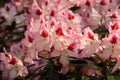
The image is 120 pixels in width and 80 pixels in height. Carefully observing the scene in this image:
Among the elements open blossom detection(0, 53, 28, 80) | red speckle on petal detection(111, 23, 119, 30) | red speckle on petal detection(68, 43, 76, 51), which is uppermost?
red speckle on petal detection(111, 23, 119, 30)

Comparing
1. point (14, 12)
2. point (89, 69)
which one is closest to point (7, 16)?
point (14, 12)

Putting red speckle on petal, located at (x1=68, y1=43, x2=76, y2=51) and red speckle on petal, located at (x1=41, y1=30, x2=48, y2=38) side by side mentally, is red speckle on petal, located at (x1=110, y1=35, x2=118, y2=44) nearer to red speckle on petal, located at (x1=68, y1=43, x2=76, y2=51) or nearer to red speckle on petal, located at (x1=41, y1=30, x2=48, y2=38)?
red speckle on petal, located at (x1=68, y1=43, x2=76, y2=51)

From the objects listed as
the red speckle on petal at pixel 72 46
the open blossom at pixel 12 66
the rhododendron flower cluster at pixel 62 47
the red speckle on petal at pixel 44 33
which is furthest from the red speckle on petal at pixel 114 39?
the open blossom at pixel 12 66

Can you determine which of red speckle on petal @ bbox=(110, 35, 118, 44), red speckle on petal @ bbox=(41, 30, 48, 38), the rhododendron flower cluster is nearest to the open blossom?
the rhododendron flower cluster

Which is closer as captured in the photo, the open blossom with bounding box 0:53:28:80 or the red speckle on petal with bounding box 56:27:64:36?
the red speckle on petal with bounding box 56:27:64:36

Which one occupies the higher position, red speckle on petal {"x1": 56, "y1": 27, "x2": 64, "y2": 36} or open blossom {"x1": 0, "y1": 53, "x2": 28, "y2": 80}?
red speckle on petal {"x1": 56, "y1": 27, "x2": 64, "y2": 36}

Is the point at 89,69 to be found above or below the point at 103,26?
below

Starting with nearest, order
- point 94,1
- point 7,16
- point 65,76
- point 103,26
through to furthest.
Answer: point 65,76, point 103,26, point 94,1, point 7,16

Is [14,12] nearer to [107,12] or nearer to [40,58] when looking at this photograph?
[107,12]
